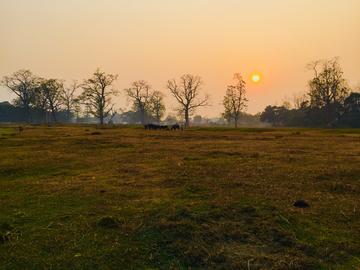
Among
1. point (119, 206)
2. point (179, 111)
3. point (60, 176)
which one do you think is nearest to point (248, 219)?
point (119, 206)

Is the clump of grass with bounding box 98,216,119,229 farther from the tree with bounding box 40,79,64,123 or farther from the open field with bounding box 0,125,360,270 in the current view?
the tree with bounding box 40,79,64,123

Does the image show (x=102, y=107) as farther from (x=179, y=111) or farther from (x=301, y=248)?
(x=301, y=248)

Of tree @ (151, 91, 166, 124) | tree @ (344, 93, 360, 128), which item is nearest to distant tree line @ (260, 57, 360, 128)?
tree @ (344, 93, 360, 128)

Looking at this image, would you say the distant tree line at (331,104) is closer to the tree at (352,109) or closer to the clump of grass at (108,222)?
the tree at (352,109)

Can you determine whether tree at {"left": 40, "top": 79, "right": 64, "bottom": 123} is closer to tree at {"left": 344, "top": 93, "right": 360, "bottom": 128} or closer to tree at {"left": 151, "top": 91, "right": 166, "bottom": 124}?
tree at {"left": 151, "top": 91, "right": 166, "bottom": 124}

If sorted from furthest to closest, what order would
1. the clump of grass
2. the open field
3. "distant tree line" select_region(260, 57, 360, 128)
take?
"distant tree line" select_region(260, 57, 360, 128) → the clump of grass → the open field

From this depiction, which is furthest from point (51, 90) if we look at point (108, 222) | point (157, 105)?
point (108, 222)

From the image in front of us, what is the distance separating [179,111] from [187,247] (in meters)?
71.9

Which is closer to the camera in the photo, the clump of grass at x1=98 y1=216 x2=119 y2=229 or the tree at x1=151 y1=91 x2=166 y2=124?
the clump of grass at x1=98 y1=216 x2=119 y2=229

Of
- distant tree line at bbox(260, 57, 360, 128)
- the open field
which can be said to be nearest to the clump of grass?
the open field

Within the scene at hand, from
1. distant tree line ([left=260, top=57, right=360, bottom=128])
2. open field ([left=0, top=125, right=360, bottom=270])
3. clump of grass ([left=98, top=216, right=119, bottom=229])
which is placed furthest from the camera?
distant tree line ([left=260, top=57, right=360, bottom=128])

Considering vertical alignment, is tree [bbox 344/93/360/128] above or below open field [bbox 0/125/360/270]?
above

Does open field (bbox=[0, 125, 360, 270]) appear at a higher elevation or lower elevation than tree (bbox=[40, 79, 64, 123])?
lower

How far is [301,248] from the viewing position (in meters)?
2.93
